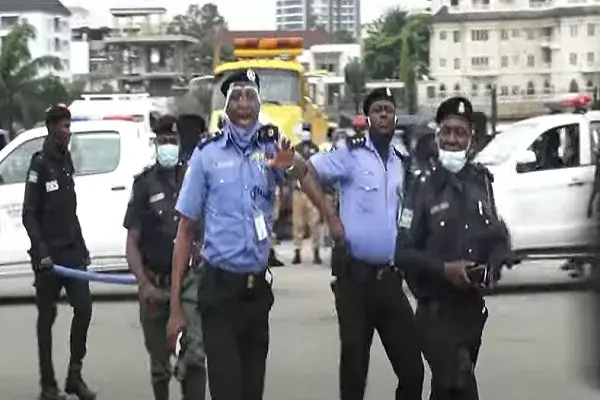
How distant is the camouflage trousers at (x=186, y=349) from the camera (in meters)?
7.55

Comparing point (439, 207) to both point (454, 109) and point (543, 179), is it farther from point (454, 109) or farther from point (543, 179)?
point (543, 179)

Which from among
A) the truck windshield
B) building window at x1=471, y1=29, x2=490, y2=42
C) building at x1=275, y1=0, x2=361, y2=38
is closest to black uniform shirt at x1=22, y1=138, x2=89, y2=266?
the truck windshield

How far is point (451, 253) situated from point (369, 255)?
3.20 feet

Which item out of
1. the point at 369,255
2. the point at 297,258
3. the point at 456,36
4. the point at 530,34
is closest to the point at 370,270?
the point at 369,255

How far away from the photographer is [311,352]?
459 inches

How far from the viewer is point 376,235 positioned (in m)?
7.47

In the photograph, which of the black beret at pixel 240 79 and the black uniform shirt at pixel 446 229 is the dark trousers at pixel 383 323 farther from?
the black beret at pixel 240 79

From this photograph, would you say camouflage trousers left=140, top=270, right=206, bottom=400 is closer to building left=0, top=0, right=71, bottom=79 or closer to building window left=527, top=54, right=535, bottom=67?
building window left=527, top=54, right=535, bottom=67

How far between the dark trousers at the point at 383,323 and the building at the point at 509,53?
45.6 m

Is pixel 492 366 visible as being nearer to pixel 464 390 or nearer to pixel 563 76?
pixel 464 390

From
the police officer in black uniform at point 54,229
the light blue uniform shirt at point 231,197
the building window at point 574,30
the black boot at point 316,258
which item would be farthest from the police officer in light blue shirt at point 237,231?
the building window at point 574,30

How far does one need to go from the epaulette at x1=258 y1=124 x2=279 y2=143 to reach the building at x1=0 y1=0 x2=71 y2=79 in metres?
120

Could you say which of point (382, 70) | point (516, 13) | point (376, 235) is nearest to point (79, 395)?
point (376, 235)

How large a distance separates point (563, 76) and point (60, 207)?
59.2 meters
